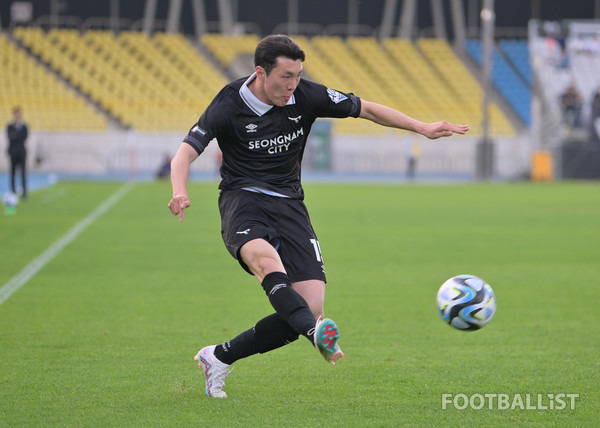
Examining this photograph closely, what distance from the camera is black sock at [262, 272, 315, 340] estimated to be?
4.66 metres

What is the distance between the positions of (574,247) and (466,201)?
36.5ft

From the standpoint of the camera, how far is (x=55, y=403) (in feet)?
16.4

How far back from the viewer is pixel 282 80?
4.95 m

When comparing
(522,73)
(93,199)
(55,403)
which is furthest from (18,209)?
(522,73)

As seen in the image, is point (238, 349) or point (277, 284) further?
point (238, 349)

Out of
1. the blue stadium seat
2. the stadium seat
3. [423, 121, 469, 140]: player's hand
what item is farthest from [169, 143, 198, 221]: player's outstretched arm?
the blue stadium seat

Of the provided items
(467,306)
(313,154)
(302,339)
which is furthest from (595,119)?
(467,306)

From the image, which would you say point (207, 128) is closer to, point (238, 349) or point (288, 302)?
point (288, 302)

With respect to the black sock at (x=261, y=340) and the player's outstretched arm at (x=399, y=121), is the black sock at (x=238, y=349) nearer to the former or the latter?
the black sock at (x=261, y=340)

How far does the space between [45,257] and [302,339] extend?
19.3 feet

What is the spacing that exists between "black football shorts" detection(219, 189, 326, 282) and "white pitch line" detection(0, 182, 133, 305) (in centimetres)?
410

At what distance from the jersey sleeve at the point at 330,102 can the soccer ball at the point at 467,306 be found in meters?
1.21

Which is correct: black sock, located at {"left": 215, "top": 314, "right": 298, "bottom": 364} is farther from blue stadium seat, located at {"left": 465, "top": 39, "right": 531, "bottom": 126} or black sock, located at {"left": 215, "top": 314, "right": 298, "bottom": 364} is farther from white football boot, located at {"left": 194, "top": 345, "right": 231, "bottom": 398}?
blue stadium seat, located at {"left": 465, "top": 39, "right": 531, "bottom": 126}

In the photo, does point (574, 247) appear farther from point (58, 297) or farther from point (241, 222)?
point (241, 222)
